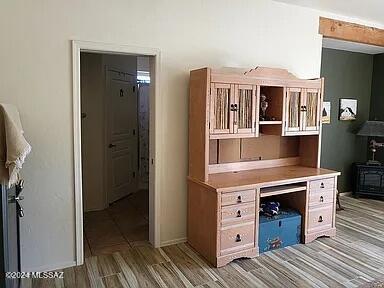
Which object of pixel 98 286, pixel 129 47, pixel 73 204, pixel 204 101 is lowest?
pixel 98 286

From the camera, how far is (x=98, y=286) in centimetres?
261

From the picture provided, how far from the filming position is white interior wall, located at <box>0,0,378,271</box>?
2.59m

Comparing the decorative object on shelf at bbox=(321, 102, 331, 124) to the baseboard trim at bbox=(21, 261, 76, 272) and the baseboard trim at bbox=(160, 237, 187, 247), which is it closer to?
the baseboard trim at bbox=(160, 237, 187, 247)

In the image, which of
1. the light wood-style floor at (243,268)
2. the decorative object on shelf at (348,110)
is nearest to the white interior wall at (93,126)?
the light wood-style floor at (243,268)

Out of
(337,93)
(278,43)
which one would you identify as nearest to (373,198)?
(337,93)

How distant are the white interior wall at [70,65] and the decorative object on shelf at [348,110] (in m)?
2.15

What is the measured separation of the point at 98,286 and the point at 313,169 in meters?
2.60

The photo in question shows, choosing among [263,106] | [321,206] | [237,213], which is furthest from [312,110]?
[237,213]

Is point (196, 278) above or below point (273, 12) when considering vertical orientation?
below

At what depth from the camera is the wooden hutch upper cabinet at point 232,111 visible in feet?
9.88

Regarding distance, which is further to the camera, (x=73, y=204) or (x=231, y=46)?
(x=231, y=46)

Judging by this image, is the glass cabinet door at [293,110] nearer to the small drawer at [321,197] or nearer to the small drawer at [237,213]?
the small drawer at [321,197]

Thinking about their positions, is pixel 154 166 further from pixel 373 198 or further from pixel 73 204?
pixel 373 198

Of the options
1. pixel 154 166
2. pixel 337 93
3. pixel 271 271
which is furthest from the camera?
pixel 337 93
